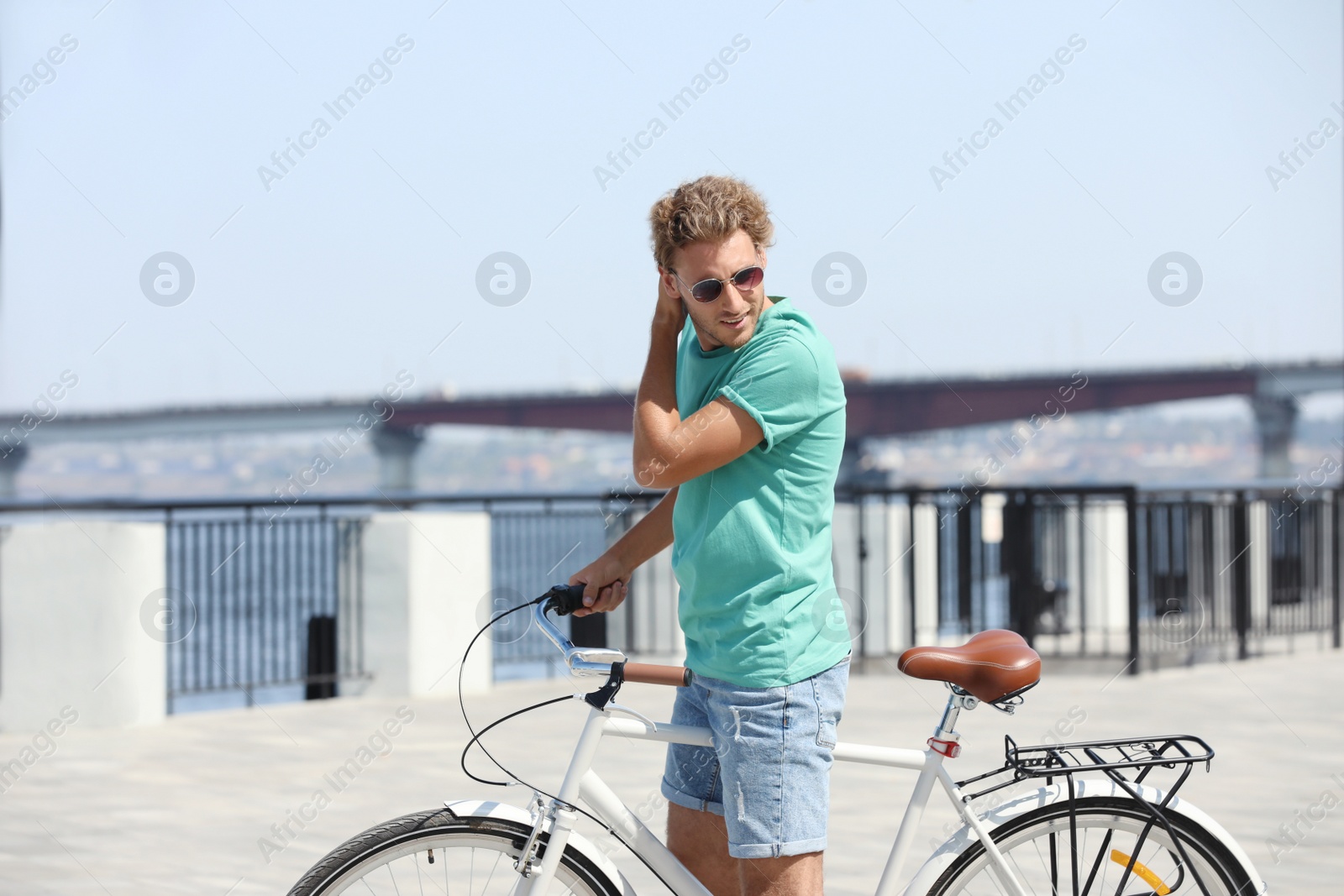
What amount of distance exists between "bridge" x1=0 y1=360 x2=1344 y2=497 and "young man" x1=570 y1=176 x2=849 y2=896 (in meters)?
21.5

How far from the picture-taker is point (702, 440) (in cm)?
242

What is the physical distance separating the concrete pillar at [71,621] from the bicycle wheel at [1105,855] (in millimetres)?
6201

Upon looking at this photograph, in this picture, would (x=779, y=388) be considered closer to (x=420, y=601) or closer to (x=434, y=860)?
(x=434, y=860)

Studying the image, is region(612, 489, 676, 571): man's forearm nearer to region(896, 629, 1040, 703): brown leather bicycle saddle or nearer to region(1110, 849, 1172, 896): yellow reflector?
region(896, 629, 1040, 703): brown leather bicycle saddle

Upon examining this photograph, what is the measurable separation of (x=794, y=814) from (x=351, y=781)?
14.4ft

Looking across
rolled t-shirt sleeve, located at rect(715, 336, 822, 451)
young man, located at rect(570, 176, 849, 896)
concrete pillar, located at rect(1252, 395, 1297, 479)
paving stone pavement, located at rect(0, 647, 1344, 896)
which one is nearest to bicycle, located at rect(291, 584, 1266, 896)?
young man, located at rect(570, 176, 849, 896)

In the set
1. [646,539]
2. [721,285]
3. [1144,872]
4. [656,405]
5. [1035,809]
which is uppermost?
[721,285]

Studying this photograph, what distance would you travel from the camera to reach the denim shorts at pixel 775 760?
2494 mm

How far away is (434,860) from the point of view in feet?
8.23

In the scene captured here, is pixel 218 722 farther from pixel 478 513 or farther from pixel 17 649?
pixel 478 513

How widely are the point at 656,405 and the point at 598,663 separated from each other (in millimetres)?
489

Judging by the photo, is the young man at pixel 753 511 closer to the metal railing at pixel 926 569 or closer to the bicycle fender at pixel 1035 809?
the bicycle fender at pixel 1035 809

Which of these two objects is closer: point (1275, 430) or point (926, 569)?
point (926, 569)

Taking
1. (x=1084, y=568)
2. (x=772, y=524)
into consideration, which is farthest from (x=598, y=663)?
(x=1084, y=568)
